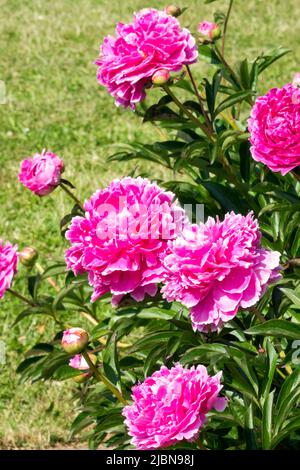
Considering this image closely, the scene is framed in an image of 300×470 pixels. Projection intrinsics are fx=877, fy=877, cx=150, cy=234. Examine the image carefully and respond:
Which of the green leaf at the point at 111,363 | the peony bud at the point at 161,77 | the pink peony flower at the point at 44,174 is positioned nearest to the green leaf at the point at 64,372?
the green leaf at the point at 111,363

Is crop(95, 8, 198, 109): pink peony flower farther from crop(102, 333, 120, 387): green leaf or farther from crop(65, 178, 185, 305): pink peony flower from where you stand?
crop(102, 333, 120, 387): green leaf

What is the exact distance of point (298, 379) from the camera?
1.59 meters

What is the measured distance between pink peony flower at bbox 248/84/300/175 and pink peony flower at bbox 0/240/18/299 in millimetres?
593

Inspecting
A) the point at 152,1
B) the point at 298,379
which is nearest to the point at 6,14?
the point at 152,1

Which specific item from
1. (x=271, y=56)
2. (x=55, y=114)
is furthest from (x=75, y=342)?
(x=55, y=114)

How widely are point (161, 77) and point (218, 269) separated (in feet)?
1.94

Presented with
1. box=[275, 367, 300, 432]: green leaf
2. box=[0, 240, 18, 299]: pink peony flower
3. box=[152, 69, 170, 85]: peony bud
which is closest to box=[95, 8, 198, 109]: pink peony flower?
box=[152, 69, 170, 85]: peony bud

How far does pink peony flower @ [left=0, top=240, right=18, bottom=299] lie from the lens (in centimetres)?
189

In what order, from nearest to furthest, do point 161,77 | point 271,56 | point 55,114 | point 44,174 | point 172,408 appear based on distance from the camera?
1. point 172,408
2. point 161,77
3. point 44,174
4. point 271,56
5. point 55,114

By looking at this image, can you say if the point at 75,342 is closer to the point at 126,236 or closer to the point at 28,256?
the point at 126,236

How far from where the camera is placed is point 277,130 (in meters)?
1.69

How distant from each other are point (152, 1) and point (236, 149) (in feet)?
17.3

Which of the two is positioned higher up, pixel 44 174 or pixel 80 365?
pixel 44 174

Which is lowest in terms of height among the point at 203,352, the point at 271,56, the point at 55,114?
the point at 203,352
